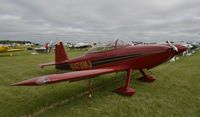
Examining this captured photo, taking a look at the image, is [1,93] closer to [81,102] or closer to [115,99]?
[81,102]

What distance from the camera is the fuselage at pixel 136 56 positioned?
7.74 metres

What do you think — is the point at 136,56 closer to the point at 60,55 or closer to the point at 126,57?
the point at 126,57

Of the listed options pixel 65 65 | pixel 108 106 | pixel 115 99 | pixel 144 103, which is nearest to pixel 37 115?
pixel 108 106

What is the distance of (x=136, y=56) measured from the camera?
25.9ft

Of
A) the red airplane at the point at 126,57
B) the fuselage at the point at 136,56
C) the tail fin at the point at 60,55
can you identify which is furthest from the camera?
the tail fin at the point at 60,55

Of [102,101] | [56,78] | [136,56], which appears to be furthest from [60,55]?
[56,78]

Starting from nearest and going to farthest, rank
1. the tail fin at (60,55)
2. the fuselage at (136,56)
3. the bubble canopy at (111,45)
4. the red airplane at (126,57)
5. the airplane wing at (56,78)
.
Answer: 1. the airplane wing at (56,78)
2. the red airplane at (126,57)
3. the fuselage at (136,56)
4. the bubble canopy at (111,45)
5. the tail fin at (60,55)

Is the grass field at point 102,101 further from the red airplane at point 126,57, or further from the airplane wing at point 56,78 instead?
the airplane wing at point 56,78

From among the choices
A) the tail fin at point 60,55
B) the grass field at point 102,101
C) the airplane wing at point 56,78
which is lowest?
the grass field at point 102,101

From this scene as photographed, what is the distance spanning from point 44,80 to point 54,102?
1914 mm

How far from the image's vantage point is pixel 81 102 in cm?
→ 664

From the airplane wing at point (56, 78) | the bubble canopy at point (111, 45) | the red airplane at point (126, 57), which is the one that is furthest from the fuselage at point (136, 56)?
the airplane wing at point (56, 78)

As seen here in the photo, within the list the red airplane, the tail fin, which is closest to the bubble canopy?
the red airplane

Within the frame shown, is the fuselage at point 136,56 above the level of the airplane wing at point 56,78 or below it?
above
